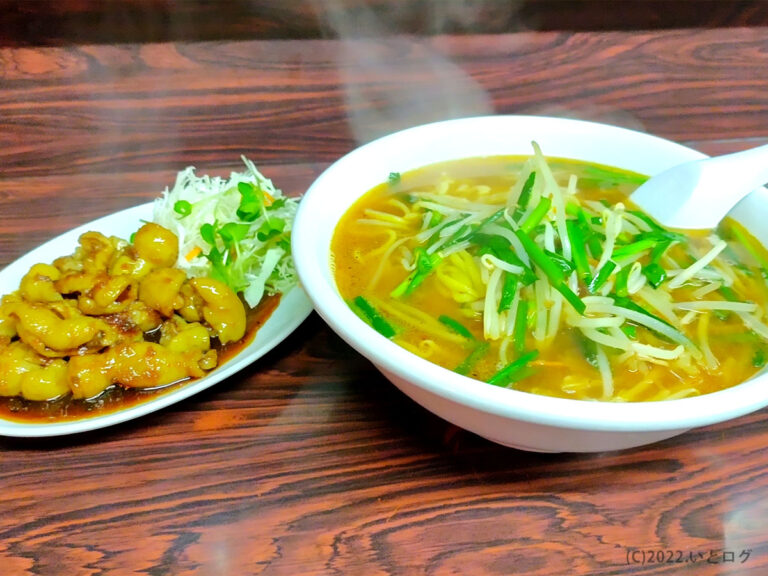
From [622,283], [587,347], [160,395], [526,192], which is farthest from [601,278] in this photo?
[160,395]

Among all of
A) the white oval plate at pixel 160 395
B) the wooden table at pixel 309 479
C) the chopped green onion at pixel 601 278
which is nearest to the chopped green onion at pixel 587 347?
the chopped green onion at pixel 601 278

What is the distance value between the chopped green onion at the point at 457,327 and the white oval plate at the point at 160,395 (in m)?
0.45

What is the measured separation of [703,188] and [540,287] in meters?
0.50

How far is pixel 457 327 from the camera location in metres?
1.09

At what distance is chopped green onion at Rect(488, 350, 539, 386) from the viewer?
994 millimetres

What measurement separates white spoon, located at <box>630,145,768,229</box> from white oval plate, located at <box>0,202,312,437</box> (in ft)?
2.78

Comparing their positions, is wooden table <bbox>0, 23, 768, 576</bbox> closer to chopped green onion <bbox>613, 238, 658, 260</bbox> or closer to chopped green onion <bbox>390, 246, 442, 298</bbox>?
chopped green onion <bbox>390, 246, 442, 298</bbox>

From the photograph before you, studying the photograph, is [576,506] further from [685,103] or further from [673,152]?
[685,103]

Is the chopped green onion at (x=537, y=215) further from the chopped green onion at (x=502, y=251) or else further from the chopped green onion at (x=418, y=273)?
the chopped green onion at (x=418, y=273)

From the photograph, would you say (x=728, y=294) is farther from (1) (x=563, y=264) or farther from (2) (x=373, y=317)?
(2) (x=373, y=317)

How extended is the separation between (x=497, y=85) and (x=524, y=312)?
4.03 feet

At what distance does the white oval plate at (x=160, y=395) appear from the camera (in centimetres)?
117

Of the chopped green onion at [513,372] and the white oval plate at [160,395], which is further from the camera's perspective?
the white oval plate at [160,395]

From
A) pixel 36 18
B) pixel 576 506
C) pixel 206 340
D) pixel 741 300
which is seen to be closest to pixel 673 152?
pixel 741 300
